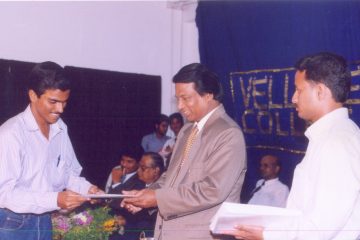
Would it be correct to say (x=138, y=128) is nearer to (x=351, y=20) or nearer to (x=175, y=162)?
(x=351, y=20)

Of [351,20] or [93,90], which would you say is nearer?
[351,20]

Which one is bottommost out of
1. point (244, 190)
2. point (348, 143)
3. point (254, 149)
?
point (244, 190)

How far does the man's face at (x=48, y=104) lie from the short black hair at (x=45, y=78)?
20 millimetres

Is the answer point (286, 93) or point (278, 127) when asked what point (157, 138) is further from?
point (286, 93)

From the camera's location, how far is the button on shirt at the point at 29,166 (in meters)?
2.08

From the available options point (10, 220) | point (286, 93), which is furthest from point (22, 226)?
point (286, 93)

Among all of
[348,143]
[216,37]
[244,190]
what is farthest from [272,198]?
[348,143]

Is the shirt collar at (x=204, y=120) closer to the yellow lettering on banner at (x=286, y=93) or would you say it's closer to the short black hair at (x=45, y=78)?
the short black hair at (x=45, y=78)

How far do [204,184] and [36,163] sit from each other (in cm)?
77

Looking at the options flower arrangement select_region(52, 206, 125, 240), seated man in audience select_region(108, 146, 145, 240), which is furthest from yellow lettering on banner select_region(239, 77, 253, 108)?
flower arrangement select_region(52, 206, 125, 240)

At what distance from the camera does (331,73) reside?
171cm

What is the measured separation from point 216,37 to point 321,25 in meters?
1.85

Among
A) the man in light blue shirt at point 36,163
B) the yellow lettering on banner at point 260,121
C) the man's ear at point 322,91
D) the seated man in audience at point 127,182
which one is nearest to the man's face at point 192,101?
the man in light blue shirt at point 36,163

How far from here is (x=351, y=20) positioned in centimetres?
469
